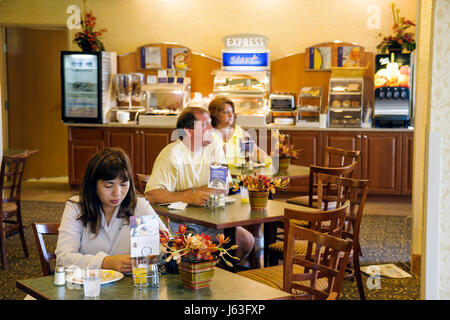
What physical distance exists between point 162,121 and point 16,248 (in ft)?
10.8

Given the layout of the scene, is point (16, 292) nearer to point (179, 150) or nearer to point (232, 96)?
point (179, 150)

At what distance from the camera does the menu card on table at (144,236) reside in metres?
2.40

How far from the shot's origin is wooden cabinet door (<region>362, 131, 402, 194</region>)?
8109mm

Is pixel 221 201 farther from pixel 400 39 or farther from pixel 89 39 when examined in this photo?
pixel 89 39

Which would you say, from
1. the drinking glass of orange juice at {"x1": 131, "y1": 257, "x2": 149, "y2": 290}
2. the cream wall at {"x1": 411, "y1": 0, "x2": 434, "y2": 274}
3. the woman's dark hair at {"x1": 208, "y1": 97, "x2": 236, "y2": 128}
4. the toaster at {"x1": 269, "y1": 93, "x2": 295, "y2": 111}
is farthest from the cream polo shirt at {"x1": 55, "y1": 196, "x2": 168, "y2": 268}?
the toaster at {"x1": 269, "y1": 93, "x2": 295, "y2": 111}

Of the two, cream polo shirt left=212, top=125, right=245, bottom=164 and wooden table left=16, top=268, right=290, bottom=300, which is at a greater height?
cream polo shirt left=212, top=125, right=245, bottom=164

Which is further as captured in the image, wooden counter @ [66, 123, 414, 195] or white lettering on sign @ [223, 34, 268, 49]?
white lettering on sign @ [223, 34, 268, 49]

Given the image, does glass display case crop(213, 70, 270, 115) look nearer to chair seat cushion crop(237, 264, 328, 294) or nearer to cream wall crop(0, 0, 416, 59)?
cream wall crop(0, 0, 416, 59)

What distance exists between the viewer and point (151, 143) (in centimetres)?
867

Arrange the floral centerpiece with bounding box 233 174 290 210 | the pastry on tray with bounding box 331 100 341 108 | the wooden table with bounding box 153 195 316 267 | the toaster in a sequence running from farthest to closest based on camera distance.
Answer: the toaster → the pastry on tray with bounding box 331 100 341 108 → the floral centerpiece with bounding box 233 174 290 210 → the wooden table with bounding box 153 195 316 267

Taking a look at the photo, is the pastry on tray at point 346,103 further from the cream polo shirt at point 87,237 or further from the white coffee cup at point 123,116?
the cream polo shirt at point 87,237

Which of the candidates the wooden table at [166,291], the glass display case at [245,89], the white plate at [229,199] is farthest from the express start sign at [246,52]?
the wooden table at [166,291]

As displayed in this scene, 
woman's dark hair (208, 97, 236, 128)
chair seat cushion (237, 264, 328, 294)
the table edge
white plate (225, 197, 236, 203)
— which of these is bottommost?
chair seat cushion (237, 264, 328, 294)

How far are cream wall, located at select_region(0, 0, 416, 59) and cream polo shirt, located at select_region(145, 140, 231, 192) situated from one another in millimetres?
5008
